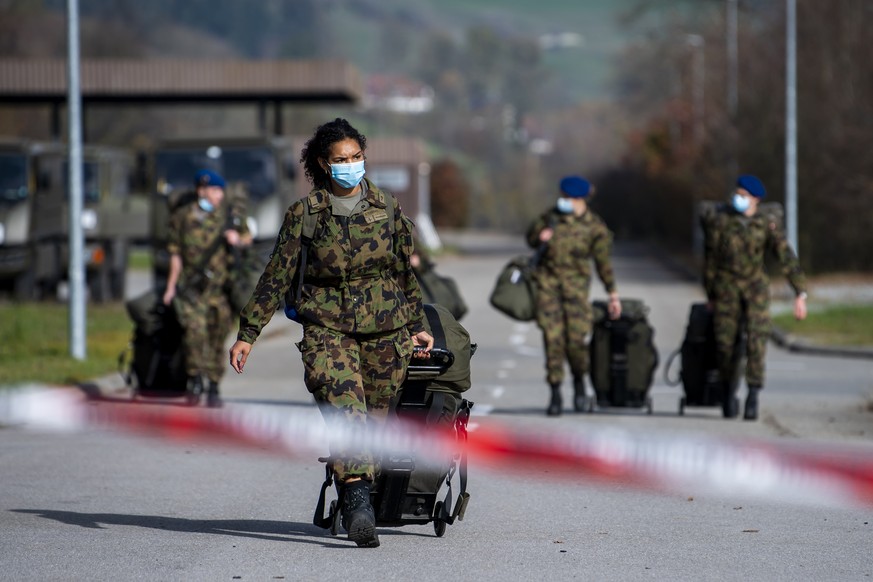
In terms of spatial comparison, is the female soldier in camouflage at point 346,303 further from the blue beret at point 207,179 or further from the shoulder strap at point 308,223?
the blue beret at point 207,179

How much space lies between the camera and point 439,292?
42.4 feet

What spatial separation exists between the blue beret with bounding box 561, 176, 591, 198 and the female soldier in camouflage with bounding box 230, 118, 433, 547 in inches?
221

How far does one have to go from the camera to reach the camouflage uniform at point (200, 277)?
43.5ft

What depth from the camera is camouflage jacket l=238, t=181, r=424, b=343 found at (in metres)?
7.11

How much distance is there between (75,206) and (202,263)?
430cm

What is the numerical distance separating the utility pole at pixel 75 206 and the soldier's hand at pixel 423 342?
1012 cm

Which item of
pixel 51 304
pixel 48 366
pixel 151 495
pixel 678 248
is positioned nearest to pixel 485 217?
pixel 678 248

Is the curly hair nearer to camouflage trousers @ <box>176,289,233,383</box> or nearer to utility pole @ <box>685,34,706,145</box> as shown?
camouflage trousers @ <box>176,289,233,383</box>

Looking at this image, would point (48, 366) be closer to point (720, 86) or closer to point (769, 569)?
point (769, 569)

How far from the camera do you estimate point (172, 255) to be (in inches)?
525

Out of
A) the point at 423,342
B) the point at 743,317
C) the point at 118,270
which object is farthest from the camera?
the point at 118,270

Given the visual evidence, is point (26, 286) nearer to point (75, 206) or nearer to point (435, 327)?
point (75, 206)

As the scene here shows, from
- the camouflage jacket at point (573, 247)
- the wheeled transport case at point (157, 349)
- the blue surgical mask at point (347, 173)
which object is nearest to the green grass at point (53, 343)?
the wheeled transport case at point (157, 349)

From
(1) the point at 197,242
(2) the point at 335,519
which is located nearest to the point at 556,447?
(1) the point at 197,242
